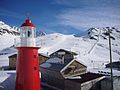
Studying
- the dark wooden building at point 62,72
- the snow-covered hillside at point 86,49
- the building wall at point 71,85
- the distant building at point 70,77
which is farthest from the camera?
the snow-covered hillside at point 86,49

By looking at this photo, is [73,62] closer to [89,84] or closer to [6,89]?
[89,84]

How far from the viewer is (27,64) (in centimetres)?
1574

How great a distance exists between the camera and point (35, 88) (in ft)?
53.4

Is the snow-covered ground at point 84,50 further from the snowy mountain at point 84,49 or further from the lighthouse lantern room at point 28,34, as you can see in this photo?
the lighthouse lantern room at point 28,34

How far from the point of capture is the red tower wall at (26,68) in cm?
1575

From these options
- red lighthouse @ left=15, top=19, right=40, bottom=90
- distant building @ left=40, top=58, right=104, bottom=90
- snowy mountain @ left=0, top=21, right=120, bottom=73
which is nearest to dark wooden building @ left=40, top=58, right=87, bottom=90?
distant building @ left=40, top=58, right=104, bottom=90

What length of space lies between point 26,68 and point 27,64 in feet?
0.93

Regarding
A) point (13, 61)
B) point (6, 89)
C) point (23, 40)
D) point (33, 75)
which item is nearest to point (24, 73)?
point (33, 75)

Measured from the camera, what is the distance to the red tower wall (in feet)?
51.7

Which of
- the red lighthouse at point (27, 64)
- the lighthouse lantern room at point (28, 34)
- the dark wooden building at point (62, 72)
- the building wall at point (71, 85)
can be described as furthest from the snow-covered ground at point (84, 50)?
the lighthouse lantern room at point (28, 34)

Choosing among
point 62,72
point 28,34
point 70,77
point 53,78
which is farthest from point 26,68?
point 53,78

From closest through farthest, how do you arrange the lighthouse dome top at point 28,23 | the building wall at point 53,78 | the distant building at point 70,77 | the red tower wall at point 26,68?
the red tower wall at point 26,68, the lighthouse dome top at point 28,23, the distant building at point 70,77, the building wall at point 53,78

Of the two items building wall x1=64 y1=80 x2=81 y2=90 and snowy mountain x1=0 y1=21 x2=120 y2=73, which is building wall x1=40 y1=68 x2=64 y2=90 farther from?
snowy mountain x1=0 y1=21 x2=120 y2=73

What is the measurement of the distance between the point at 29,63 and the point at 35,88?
191cm
